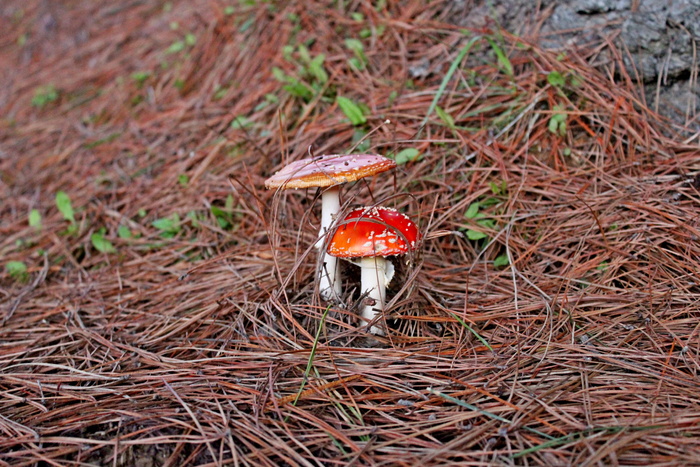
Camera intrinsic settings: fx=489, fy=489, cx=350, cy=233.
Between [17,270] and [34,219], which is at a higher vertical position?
[34,219]

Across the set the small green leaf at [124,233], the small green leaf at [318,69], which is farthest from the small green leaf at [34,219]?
the small green leaf at [318,69]

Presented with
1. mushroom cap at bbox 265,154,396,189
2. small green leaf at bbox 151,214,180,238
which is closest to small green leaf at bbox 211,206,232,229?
small green leaf at bbox 151,214,180,238

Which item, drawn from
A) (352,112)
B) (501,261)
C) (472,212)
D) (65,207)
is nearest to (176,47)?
(65,207)

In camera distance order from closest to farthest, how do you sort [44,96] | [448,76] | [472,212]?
[472,212], [448,76], [44,96]

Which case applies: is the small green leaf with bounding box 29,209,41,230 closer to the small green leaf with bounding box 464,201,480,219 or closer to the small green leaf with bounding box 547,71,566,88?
the small green leaf with bounding box 464,201,480,219

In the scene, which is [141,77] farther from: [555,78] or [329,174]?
[555,78]

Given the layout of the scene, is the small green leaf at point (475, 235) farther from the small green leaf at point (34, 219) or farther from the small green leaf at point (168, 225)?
the small green leaf at point (34, 219)

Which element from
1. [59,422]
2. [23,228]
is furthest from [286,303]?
[23,228]

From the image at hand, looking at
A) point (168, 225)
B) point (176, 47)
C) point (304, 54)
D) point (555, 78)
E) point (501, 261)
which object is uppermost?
point (176, 47)
